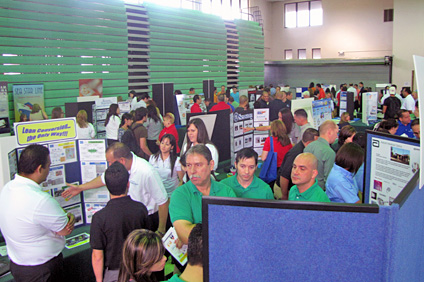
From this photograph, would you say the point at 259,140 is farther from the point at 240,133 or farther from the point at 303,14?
the point at 303,14

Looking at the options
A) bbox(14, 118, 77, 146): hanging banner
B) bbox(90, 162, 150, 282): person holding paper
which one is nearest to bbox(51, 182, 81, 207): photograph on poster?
bbox(14, 118, 77, 146): hanging banner

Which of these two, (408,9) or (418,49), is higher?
(408,9)

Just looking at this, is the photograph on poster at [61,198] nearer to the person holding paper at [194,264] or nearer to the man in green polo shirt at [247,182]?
the man in green polo shirt at [247,182]

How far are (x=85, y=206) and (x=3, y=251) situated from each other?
0.82 metres

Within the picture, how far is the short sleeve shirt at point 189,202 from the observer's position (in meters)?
2.55

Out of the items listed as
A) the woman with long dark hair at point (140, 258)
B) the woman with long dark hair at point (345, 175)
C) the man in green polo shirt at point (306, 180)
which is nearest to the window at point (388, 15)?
the woman with long dark hair at point (345, 175)

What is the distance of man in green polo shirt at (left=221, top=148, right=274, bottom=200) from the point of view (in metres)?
3.21

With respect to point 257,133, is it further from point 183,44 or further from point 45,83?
point 183,44

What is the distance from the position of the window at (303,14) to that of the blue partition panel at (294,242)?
26223 millimetres

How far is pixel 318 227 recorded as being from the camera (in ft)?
4.35

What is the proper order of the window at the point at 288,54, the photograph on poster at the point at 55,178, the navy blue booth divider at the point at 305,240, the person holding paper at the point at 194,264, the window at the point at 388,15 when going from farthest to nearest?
the window at the point at 288,54
the window at the point at 388,15
the photograph on poster at the point at 55,178
the person holding paper at the point at 194,264
the navy blue booth divider at the point at 305,240

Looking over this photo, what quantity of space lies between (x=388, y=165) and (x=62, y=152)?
291cm

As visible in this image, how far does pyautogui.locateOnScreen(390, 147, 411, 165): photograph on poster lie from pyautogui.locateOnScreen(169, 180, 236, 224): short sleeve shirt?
3.61 feet

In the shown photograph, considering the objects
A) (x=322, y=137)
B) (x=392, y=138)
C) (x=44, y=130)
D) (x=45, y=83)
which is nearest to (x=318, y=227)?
(x=392, y=138)
